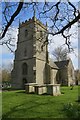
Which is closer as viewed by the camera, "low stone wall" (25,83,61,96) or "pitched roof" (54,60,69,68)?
"low stone wall" (25,83,61,96)

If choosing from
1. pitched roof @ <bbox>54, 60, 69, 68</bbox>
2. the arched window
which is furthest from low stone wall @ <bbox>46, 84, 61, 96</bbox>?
pitched roof @ <bbox>54, 60, 69, 68</bbox>

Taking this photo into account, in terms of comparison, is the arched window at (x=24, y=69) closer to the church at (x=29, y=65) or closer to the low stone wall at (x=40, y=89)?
the church at (x=29, y=65)

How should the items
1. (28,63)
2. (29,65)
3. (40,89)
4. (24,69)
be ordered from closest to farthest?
(40,89) < (29,65) < (28,63) < (24,69)

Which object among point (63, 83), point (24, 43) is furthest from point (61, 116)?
point (63, 83)

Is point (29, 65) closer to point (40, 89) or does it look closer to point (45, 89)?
point (45, 89)

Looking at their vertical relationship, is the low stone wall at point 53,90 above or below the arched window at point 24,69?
below

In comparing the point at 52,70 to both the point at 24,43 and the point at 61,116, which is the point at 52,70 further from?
the point at 61,116

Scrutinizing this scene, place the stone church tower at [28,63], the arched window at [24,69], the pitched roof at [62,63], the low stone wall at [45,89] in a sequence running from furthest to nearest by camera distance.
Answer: the pitched roof at [62,63] → the arched window at [24,69] → the stone church tower at [28,63] → the low stone wall at [45,89]

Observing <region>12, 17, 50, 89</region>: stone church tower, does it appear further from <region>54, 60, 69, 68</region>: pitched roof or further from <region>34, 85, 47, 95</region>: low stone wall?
<region>34, 85, 47, 95</region>: low stone wall

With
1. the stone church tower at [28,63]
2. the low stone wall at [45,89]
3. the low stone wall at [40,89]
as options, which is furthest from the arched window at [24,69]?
the low stone wall at [40,89]

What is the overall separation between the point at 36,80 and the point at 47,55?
10.9 meters

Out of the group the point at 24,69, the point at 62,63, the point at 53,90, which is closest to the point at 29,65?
the point at 24,69

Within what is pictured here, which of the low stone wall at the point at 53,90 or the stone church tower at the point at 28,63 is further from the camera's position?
the stone church tower at the point at 28,63

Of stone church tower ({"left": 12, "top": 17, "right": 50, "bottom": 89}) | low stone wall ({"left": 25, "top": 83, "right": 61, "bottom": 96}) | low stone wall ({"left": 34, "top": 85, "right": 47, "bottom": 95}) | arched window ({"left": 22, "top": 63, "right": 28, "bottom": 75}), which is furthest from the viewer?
arched window ({"left": 22, "top": 63, "right": 28, "bottom": 75})
